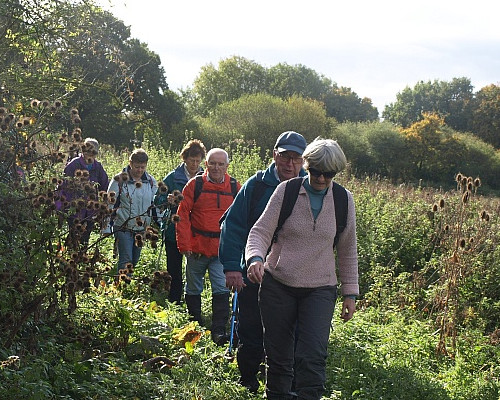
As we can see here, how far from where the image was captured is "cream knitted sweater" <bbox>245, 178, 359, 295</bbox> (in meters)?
4.95

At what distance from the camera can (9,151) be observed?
17.0 feet

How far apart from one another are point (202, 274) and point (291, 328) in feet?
10.3

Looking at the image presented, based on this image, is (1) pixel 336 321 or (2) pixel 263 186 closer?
(2) pixel 263 186

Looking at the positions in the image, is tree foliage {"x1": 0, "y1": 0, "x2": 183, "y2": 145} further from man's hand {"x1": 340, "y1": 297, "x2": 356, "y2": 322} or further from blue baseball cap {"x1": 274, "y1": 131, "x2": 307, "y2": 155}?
man's hand {"x1": 340, "y1": 297, "x2": 356, "y2": 322}

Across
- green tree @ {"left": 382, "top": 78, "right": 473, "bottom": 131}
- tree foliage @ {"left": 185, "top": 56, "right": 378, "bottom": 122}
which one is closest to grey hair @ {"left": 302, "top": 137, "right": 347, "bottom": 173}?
tree foliage @ {"left": 185, "top": 56, "right": 378, "bottom": 122}

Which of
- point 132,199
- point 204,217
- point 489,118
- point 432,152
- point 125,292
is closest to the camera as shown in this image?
point 204,217

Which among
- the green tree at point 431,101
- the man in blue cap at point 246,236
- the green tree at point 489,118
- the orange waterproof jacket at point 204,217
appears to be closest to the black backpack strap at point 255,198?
the man in blue cap at point 246,236

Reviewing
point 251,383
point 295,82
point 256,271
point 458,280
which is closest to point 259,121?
point 458,280

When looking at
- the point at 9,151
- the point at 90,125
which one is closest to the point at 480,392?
the point at 9,151

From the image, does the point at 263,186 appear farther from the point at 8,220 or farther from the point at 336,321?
A: the point at 336,321

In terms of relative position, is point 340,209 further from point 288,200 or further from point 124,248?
point 124,248

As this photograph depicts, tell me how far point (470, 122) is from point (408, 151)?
25.1m

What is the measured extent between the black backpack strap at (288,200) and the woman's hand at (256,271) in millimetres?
337

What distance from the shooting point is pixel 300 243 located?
4977 mm
